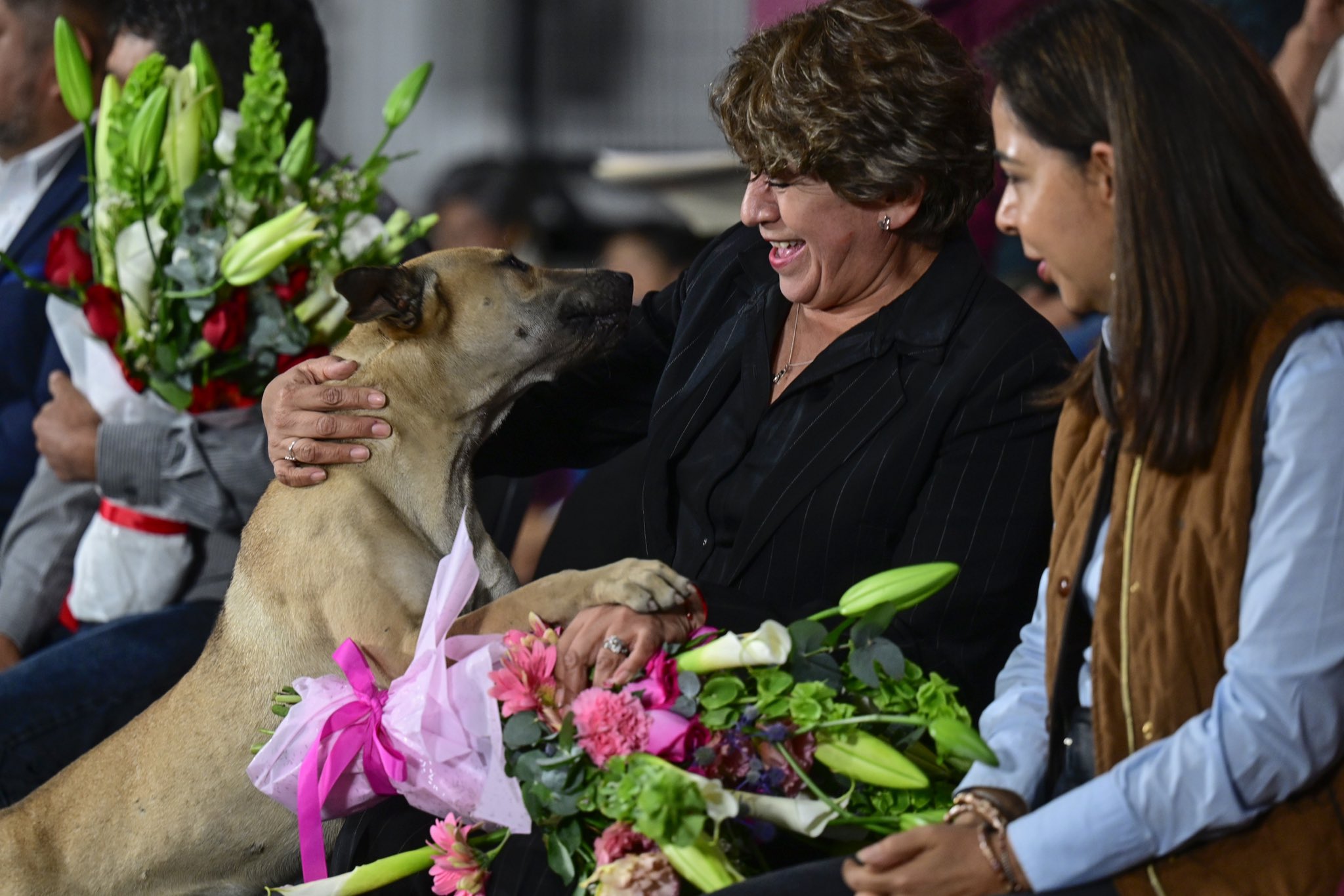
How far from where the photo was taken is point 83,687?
270cm

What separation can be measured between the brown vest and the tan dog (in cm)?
108

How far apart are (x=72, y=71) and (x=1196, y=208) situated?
2424mm

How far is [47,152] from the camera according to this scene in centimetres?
370

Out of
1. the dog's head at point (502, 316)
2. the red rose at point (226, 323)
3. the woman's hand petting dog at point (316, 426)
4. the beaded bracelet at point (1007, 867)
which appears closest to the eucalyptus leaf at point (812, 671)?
the beaded bracelet at point (1007, 867)

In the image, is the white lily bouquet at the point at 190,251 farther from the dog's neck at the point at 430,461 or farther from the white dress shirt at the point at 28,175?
the white dress shirt at the point at 28,175

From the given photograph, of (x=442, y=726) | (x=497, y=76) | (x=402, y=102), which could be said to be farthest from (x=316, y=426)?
(x=497, y=76)

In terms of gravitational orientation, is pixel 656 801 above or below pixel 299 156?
below

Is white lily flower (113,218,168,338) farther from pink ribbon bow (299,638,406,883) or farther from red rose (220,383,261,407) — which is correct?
pink ribbon bow (299,638,406,883)

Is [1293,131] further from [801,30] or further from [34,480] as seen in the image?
[34,480]

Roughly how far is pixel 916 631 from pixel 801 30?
939 mm

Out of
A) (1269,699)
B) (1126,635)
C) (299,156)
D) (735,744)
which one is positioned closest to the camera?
(1269,699)

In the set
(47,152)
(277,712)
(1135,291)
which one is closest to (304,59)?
(47,152)

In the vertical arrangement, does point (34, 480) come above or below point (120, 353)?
below

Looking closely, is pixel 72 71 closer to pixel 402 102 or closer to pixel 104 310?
pixel 104 310
